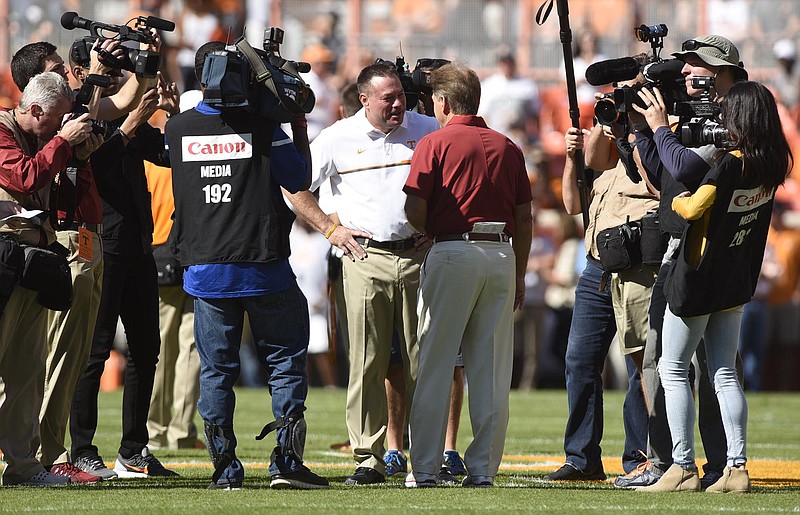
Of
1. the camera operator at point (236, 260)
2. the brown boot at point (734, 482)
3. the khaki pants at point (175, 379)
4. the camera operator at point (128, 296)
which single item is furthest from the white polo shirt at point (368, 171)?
the brown boot at point (734, 482)

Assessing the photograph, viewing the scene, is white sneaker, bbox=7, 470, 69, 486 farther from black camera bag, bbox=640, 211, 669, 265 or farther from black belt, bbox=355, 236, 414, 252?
black camera bag, bbox=640, 211, 669, 265

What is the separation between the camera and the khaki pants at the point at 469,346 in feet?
23.9

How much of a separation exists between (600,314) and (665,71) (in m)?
1.80

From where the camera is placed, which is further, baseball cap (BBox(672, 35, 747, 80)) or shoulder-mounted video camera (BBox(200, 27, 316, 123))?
baseball cap (BBox(672, 35, 747, 80))

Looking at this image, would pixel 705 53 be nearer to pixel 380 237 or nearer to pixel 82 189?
pixel 380 237

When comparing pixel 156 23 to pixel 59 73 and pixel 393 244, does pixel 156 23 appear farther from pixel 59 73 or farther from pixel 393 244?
pixel 393 244

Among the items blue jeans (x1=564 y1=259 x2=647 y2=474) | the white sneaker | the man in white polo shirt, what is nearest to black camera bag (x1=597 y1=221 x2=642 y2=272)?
blue jeans (x1=564 y1=259 x2=647 y2=474)

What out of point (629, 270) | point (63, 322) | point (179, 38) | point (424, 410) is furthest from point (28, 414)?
point (179, 38)

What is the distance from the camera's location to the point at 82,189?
25.6 feet

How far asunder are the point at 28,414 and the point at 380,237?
2.27m

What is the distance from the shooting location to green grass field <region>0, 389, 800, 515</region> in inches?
→ 251

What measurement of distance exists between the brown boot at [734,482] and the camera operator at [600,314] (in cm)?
107

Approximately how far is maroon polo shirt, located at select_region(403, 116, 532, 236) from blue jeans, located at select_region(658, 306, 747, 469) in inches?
43.0

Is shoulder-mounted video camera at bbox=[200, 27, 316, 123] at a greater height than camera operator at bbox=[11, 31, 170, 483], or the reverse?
shoulder-mounted video camera at bbox=[200, 27, 316, 123]
